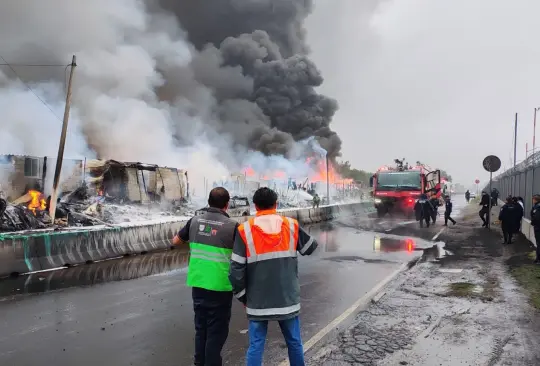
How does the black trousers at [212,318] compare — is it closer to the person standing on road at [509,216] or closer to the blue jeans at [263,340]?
the blue jeans at [263,340]

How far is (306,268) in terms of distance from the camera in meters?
9.04

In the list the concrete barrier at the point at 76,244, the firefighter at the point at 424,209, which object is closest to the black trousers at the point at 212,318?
the concrete barrier at the point at 76,244

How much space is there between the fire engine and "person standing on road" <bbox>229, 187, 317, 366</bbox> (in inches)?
823

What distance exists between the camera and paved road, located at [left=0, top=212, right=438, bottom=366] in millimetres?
4203

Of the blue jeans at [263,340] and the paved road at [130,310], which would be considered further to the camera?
the paved road at [130,310]

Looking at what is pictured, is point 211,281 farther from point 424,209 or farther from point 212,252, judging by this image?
point 424,209

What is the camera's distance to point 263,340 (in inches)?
119

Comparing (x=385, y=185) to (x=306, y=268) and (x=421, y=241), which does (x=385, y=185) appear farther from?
(x=306, y=268)

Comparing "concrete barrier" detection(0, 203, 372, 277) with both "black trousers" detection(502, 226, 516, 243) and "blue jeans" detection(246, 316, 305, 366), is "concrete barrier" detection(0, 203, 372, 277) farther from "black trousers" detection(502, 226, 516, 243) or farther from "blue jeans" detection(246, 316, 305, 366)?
"black trousers" detection(502, 226, 516, 243)

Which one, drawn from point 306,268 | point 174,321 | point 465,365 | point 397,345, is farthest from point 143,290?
point 465,365

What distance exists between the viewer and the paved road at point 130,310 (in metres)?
4.20

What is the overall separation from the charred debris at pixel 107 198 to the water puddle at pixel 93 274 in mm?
4071

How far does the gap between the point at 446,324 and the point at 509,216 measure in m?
8.33

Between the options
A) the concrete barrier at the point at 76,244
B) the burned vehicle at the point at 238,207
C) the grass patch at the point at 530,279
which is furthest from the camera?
the burned vehicle at the point at 238,207
